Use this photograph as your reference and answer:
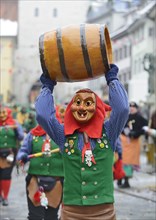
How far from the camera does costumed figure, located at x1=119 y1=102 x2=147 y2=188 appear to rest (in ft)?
44.8

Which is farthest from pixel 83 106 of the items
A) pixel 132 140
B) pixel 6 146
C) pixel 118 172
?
pixel 132 140

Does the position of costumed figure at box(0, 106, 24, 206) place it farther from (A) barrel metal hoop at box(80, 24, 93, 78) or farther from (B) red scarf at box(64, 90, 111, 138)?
(A) barrel metal hoop at box(80, 24, 93, 78)

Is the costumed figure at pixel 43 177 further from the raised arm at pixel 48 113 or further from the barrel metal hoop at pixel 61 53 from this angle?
the barrel metal hoop at pixel 61 53

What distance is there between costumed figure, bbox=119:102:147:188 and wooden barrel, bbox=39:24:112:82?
7977 mm

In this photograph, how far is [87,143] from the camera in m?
5.81

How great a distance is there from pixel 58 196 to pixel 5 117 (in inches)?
144

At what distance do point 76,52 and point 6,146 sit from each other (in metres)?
6.21

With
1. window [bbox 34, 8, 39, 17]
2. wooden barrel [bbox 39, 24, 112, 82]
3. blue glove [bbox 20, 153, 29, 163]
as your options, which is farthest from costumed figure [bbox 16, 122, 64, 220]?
window [bbox 34, 8, 39, 17]

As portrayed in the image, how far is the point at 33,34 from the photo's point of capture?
2928 inches

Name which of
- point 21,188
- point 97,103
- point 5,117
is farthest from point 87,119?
point 21,188

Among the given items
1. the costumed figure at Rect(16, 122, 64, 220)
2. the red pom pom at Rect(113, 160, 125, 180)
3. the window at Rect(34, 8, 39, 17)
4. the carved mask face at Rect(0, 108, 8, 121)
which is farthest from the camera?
the window at Rect(34, 8, 39, 17)

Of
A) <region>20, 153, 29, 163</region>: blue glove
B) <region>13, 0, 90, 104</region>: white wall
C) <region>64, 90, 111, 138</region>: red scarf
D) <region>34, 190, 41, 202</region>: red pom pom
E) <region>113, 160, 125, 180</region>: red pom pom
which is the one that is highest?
<region>13, 0, 90, 104</region>: white wall

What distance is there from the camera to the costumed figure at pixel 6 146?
11.3 m

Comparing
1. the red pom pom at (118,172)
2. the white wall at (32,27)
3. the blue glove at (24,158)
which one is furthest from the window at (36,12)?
the blue glove at (24,158)
